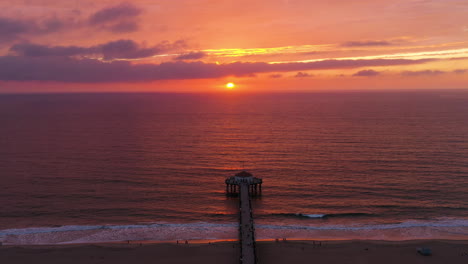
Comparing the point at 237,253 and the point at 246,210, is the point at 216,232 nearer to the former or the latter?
the point at 246,210

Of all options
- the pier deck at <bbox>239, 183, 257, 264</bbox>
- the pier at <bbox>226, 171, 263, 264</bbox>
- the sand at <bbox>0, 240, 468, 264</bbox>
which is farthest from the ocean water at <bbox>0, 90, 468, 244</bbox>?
the sand at <bbox>0, 240, 468, 264</bbox>

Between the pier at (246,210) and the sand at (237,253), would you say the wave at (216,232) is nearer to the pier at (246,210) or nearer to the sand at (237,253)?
the pier at (246,210)

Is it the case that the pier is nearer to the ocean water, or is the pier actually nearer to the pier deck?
the pier deck

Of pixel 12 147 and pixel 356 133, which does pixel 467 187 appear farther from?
pixel 12 147

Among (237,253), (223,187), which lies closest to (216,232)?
(237,253)

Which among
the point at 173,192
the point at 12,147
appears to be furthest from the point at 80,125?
the point at 173,192
